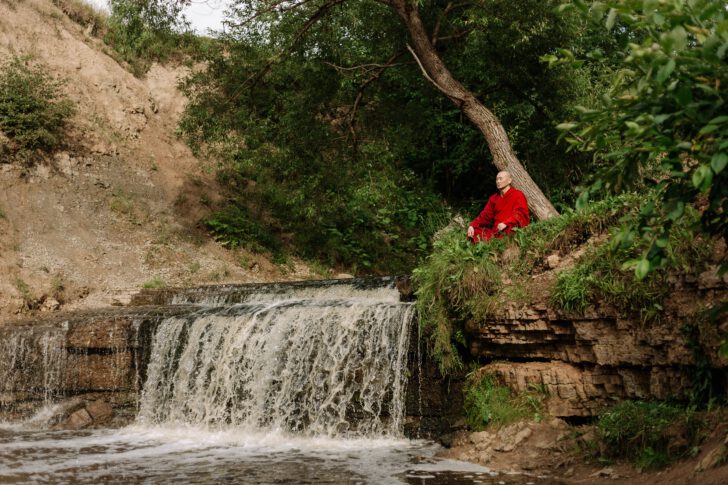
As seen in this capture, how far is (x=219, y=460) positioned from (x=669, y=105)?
5.49m

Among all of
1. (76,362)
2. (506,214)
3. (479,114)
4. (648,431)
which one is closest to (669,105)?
(648,431)

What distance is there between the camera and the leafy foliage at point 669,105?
2674mm

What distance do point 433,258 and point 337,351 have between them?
1.70m

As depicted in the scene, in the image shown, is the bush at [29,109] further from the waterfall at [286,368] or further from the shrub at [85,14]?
the waterfall at [286,368]

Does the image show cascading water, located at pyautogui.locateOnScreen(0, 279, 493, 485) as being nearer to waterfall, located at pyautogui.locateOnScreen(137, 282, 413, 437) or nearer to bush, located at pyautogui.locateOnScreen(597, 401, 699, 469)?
waterfall, located at pyautogui.locateOnScreen(137, 282, 413, 437)

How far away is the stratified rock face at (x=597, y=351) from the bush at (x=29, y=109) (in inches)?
499

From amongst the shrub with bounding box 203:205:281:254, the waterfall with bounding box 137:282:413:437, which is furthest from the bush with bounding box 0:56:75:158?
the waterfall with bounding box 137:282:413:437

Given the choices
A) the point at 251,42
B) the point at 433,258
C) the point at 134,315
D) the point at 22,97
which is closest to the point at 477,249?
the point at 433,258

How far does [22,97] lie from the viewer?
1567cm

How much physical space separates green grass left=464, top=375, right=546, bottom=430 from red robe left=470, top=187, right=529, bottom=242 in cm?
191

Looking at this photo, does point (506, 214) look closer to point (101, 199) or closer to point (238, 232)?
point (238, 232)

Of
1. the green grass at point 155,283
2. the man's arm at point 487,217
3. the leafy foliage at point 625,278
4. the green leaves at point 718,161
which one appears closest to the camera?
the green leaves at point 718,161

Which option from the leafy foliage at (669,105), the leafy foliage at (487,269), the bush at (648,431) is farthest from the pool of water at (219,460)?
the leafy foliage at (669,105)

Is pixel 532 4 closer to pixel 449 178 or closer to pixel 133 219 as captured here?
pixel 449 178
